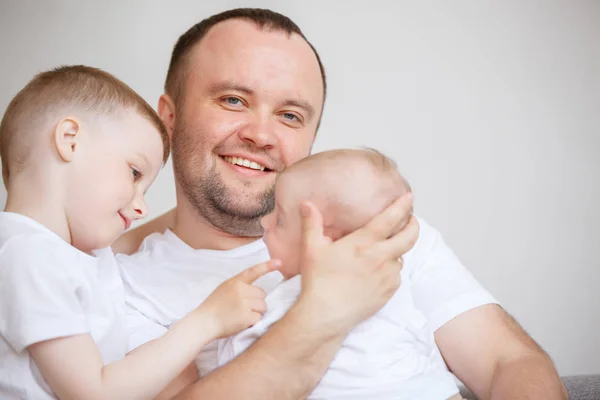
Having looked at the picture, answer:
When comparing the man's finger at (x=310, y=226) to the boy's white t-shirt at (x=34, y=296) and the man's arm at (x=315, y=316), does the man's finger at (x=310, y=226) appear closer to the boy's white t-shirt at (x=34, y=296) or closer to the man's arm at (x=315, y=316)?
the man's arm at (x=315, y=316)

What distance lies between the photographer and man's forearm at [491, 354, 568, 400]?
1.29m

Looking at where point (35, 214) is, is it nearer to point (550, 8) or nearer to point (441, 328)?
point (441, 328)

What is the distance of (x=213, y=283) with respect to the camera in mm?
1618

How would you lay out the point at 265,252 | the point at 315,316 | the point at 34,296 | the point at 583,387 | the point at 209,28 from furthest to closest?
the point at 209,28 → the point at 265,252 → the point at 583,387 → the point at 315,316 → the point at 34,296

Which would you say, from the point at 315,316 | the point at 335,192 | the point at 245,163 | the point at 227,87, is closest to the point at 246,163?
the point at 245,163

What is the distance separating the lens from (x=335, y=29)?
9.56 feet

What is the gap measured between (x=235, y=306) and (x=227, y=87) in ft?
2.88

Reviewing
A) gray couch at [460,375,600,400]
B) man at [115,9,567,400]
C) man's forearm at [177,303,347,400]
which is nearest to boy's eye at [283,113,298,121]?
man at [115,9,567,400]

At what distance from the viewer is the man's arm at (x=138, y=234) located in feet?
6.43

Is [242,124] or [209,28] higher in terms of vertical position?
[209,28]

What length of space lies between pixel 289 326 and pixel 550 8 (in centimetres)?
255

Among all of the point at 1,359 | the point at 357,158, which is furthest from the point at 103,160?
the point at 357,158

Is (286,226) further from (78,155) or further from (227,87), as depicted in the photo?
(227,87)

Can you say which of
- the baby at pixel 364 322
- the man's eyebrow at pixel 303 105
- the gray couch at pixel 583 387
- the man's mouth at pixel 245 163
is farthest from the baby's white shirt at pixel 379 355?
the man's eyebrow at pixel 303 105
